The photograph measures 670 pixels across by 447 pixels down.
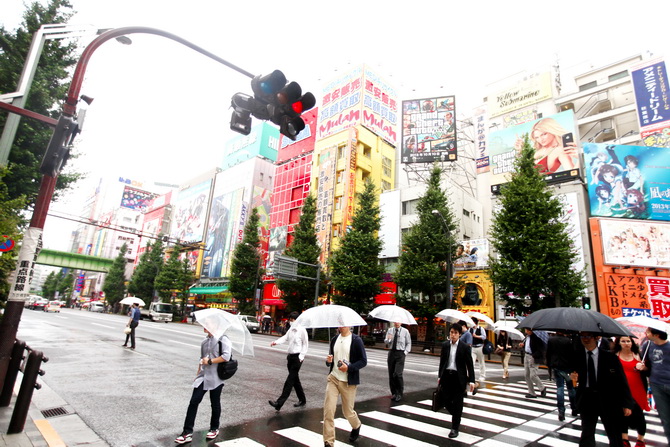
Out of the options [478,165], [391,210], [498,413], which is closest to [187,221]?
[391,210]

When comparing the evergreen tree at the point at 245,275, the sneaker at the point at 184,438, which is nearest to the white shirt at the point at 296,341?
the sneaker at the point at 184,438

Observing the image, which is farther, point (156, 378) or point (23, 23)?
point (23, 23)

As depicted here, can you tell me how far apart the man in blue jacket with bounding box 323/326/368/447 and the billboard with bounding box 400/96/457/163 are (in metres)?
31.1

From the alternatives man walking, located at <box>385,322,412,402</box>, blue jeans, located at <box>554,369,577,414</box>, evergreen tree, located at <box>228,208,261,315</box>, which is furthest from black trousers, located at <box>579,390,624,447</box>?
evergreen tree, located at <box>228,208,261,315</box>

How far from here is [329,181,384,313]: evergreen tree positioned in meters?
27.5

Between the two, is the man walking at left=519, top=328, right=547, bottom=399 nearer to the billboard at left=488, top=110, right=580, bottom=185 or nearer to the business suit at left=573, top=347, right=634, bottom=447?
the business suit at left=573, top=347, right=634, bottom=447

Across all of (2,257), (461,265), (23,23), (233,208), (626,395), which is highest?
(233,208)

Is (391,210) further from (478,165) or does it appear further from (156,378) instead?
(156,378)

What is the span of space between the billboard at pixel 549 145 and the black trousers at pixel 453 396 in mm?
23000

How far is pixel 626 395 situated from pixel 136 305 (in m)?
16.1

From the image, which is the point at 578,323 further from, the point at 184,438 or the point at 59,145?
the point at 59,145

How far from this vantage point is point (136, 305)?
15.2m

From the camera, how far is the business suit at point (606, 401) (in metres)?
4.46

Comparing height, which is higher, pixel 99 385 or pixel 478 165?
pixel 478 165
